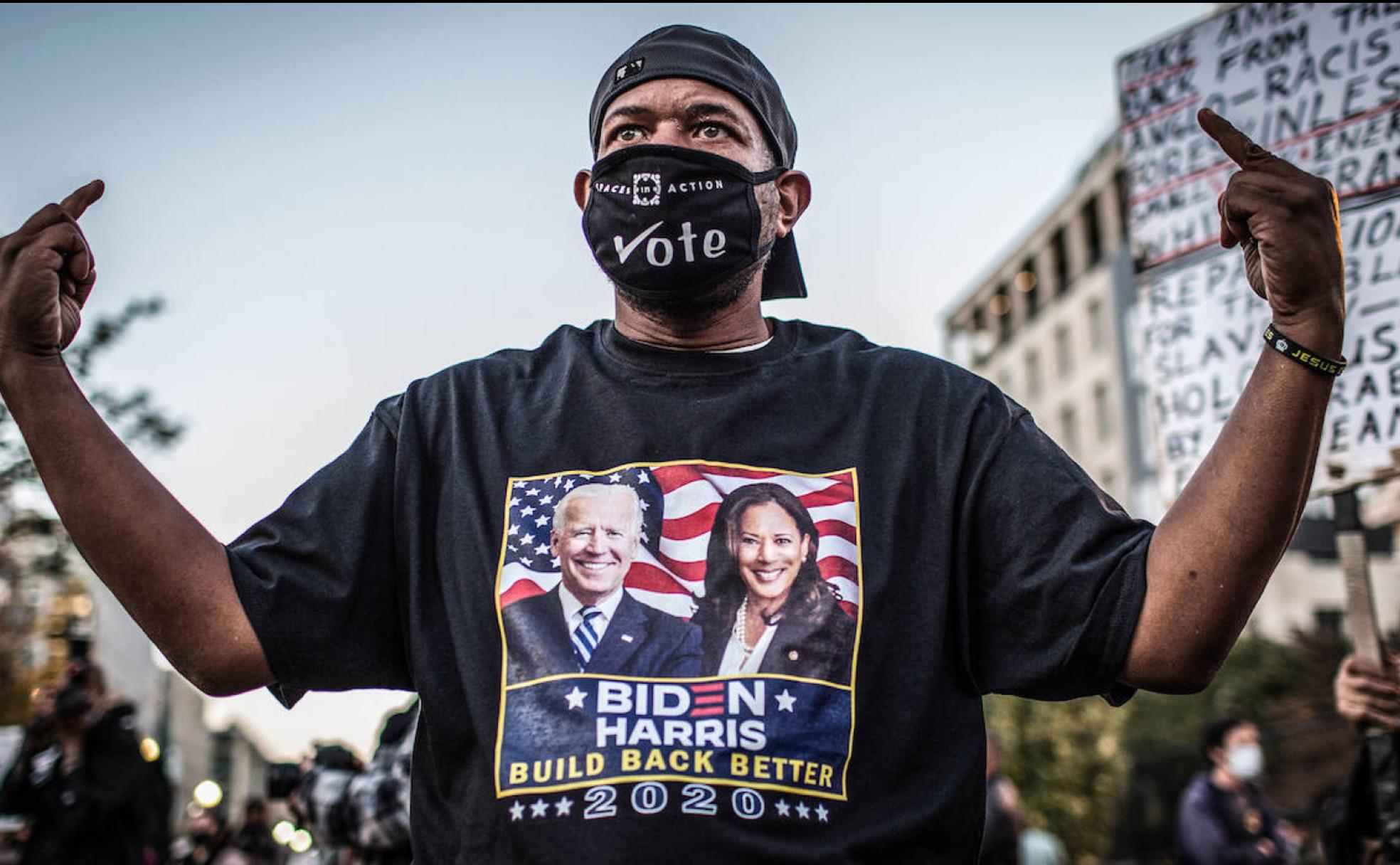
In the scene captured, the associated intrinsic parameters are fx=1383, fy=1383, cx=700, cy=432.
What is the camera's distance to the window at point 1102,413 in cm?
4328

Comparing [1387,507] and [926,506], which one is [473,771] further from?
[1387,507]

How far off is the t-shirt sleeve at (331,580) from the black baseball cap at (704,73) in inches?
26.4

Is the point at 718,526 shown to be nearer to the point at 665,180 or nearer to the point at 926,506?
the point at 926,506

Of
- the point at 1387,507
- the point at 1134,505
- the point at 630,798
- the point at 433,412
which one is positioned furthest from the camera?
the point at 1134,505

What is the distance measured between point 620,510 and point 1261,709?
2644 cm

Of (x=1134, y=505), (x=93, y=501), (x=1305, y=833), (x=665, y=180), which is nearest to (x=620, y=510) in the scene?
(x=665, y=180)

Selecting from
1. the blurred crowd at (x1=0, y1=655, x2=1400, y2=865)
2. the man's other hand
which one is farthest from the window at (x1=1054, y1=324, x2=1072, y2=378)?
the man's other hand

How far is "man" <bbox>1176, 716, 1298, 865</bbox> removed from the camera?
7.71 metres

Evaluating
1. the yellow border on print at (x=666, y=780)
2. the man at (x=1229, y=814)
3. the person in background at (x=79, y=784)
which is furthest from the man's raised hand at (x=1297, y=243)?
the man at (x=1229, y=814)

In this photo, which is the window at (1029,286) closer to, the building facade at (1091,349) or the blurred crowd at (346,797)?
the building facade at (1091,349)

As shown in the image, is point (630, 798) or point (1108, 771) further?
point (1108, 771)

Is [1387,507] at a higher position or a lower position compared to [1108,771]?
higher

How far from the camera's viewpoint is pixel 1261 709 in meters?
25.6

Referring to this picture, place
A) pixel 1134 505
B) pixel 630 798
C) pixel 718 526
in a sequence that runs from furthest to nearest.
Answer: pixel 1134 505 < pixel 718 526 < pixel 630 798
